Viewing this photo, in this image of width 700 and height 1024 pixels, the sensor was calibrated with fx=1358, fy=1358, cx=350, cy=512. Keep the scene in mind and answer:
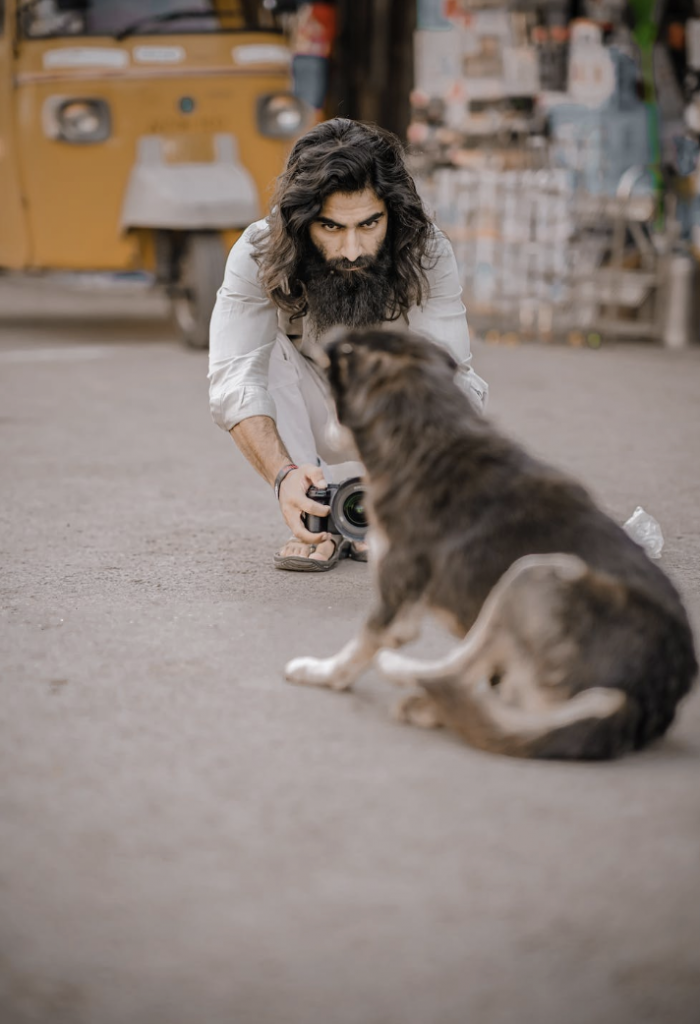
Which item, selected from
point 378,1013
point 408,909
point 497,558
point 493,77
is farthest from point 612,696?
point 493,77

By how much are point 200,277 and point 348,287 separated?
499 centimetres

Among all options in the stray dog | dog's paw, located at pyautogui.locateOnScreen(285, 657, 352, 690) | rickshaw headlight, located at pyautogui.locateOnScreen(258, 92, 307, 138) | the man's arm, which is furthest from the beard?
rickshaw headlight, located at pyautogui.locateOnScreen(258, 92, 307, 138)

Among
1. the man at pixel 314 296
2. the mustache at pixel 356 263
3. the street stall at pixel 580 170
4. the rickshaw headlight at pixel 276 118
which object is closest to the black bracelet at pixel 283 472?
the man at pixel 314 296

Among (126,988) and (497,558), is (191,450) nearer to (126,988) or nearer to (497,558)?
(497,558)

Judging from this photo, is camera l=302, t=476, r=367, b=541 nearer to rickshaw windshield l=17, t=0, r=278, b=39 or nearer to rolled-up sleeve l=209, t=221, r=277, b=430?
rolled-up sleeve l=209, t=221, r=277, b=430

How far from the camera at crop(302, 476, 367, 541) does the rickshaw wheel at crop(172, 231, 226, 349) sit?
16.4 ft

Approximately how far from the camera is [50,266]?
9.37 m

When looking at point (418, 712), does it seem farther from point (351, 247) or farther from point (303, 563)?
point (351, 247)

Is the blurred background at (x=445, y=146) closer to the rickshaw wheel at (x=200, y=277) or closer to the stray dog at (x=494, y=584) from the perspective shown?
the rickshaw wheel at (x=200, y=277)

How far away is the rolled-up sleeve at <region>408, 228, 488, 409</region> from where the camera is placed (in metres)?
4.33

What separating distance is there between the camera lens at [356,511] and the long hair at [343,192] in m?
0.63

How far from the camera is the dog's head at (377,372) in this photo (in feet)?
9.68

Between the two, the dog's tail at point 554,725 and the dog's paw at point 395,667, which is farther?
the dog's paw at point 395,667

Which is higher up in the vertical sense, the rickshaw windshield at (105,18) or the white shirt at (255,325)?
the rickshaw windshield at (105,18)
